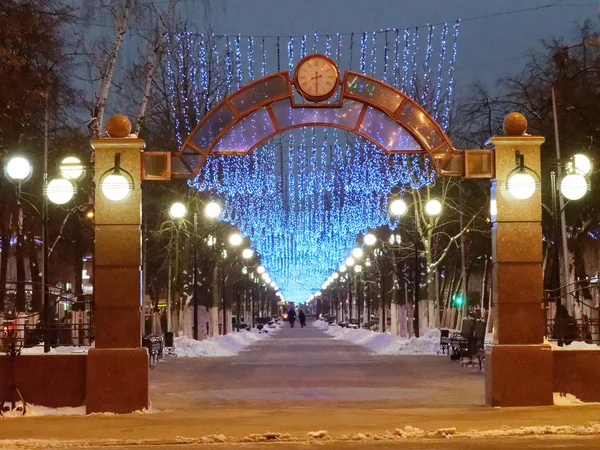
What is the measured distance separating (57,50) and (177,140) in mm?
26032

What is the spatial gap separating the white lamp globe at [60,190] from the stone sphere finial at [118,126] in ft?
5.55

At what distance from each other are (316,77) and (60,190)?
4.82m

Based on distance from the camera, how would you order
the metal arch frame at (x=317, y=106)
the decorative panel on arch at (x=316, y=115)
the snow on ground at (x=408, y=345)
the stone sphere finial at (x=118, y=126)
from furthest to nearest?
1. the snow on ground at (x=408, y=345)
2. the decorative panel on arch at (x=316, y=115)
3. the metal arch frame at (x=317, y=106)
4. the stone sphere finial at (x=118, y=126)

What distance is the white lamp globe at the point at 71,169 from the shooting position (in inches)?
808

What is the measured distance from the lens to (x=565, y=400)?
770 inches

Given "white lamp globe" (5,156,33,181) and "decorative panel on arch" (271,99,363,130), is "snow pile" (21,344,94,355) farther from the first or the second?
"decorative panel on arch" (271,99,363,130)

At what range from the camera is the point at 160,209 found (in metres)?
Result: 57.8

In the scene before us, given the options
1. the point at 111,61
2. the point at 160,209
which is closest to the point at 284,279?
the point at 160,209

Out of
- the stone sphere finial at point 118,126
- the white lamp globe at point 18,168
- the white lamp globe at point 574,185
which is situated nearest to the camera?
the stone sphere finial at point 118,126

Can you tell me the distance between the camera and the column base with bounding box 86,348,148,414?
18.9 metres

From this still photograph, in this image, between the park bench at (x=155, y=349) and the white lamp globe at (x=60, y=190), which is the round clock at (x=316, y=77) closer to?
the white lamp globe at (x=60, y=190)

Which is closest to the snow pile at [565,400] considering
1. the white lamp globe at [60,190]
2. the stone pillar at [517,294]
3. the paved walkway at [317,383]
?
the stone pillar at [517,294]

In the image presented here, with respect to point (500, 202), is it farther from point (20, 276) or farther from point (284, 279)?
point (284, 279)

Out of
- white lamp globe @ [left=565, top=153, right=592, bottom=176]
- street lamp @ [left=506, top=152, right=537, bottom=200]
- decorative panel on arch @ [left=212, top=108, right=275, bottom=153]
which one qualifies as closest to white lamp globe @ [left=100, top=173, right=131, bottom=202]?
decorative panel on arch @ [left=212, top=108, right=275, bottom=153]
